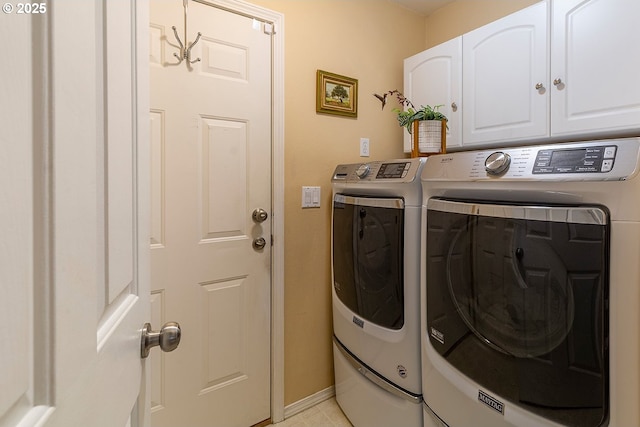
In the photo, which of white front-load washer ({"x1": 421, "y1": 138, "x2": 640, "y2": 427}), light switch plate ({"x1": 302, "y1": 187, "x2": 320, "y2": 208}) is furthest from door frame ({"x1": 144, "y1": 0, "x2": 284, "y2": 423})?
white front-load washer ({"x1": 421, "y1": 138, "x2": 640, "y2": 427})

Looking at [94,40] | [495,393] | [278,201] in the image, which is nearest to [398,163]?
[278,201]

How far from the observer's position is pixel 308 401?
183 cm

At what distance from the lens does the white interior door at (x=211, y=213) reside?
1.41m

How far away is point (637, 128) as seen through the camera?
3.95 ft

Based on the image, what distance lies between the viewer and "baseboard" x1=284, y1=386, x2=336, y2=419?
176 centimetres

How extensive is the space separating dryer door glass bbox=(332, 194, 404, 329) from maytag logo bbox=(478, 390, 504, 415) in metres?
0.37

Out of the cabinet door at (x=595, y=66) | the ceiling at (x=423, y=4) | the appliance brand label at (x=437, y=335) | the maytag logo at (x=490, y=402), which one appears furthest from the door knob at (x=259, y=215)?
the ceiling at (x=423, y=4)

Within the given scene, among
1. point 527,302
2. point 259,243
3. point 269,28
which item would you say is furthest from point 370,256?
point 269,28

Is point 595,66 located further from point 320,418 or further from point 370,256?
point 320,418

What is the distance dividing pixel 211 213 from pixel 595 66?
1.69 metres

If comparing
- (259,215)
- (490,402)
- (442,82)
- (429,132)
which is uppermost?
(442,82)

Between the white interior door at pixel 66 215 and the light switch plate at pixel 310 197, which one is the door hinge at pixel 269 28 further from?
the white interior door at pixel 66 215

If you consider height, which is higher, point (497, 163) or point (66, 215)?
point (497, 163)

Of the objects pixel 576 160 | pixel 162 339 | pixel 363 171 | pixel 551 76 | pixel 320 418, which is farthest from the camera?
pixel 320 418
